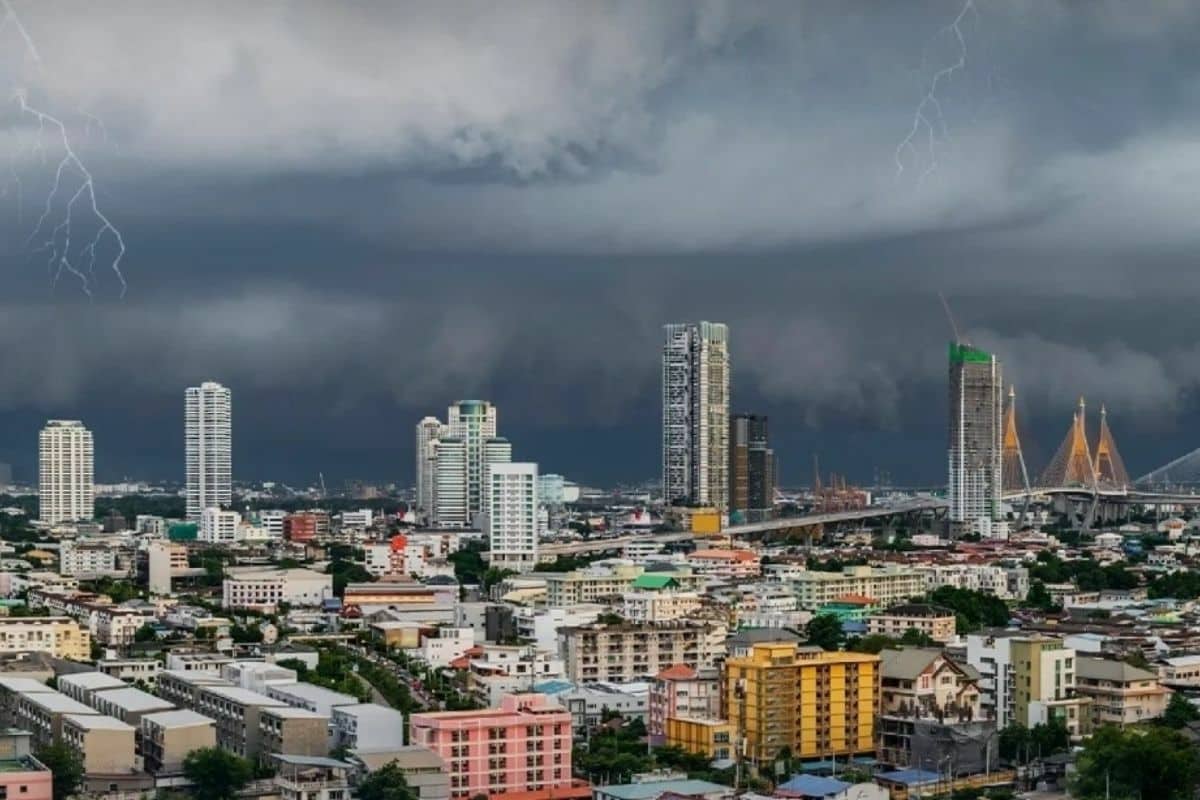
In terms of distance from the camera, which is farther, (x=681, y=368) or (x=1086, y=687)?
(x=681, y=368)

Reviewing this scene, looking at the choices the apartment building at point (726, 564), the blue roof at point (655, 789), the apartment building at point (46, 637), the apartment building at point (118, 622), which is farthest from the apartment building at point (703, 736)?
the apartment building at point (726, 564)

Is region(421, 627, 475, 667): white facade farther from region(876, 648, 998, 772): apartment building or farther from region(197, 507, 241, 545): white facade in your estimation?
region(197, 507, 241, 545): white facade

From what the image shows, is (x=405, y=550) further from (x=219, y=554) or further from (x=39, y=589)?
(x=39, y=589)

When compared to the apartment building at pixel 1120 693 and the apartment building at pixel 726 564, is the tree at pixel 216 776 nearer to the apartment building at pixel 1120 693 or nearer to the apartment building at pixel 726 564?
the apartment building at pixel 1120 693

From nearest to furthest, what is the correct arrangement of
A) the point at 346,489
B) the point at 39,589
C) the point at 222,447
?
the point at 39,589, the point at 222,447, the point at 346,489

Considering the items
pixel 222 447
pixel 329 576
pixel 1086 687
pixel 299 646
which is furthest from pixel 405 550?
pixel 222 447

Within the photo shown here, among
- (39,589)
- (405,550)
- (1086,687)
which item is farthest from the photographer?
(405,550)

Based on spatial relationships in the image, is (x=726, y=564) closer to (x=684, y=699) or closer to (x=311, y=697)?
(x=684, y=699)
